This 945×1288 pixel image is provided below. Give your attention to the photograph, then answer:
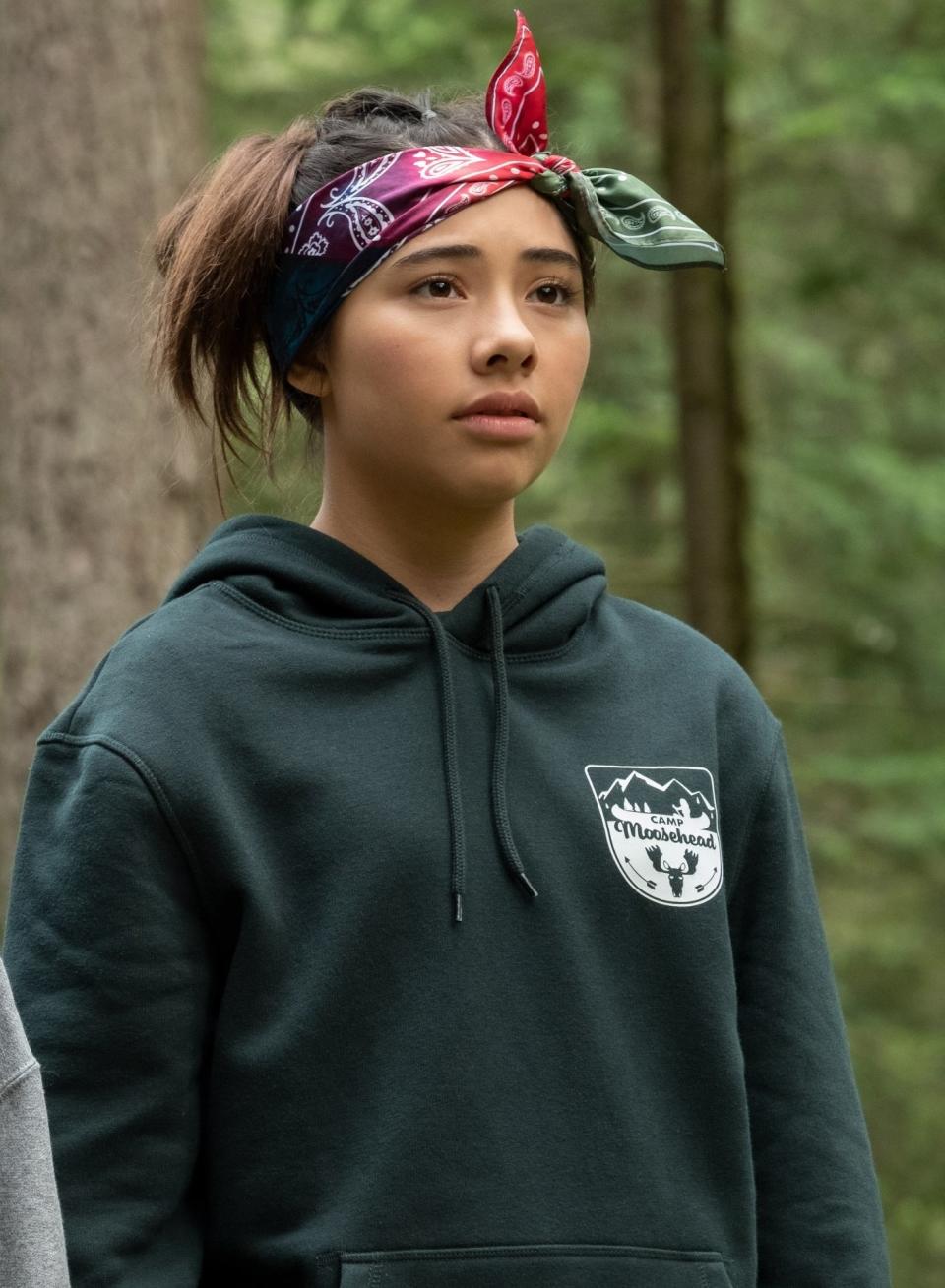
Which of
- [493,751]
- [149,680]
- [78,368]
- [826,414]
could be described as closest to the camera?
[149,680]

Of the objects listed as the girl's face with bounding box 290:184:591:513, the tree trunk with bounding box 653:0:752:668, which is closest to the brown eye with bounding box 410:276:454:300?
the girl's face with bounding box 290:184:591:513

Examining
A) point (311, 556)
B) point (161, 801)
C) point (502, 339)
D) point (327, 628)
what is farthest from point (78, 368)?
point (161, 801)

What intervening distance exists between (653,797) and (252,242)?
0.96 m

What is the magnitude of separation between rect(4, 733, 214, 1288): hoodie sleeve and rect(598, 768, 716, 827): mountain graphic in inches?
22.9

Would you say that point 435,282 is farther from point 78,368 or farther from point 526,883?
point 78,368

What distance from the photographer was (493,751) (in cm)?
238

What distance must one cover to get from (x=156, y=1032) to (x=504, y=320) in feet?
3.27

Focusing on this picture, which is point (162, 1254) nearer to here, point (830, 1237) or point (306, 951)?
point (306, 951)

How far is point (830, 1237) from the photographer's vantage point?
8.17 ft

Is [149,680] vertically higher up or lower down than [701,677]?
higher up

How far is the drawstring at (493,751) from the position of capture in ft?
7.49

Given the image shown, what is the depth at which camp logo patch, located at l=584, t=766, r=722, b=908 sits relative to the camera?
7.89ft

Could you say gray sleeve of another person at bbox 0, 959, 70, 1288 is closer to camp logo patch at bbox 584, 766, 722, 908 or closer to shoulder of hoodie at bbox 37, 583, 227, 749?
shoulder of hoodie at bbox 37, 583, 227, 749

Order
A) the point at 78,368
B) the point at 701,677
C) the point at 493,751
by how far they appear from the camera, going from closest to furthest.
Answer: the point at 493,751
the point at 701,677
the point at 78,368
